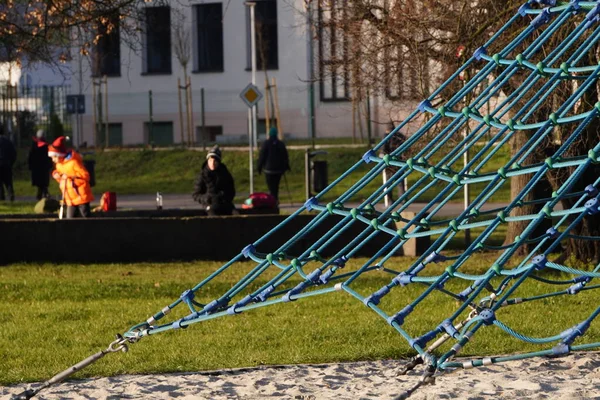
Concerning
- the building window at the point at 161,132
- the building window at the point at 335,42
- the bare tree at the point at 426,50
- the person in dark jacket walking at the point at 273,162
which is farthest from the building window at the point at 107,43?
the building window at the point at 161,132

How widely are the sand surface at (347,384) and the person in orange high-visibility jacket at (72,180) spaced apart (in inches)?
319

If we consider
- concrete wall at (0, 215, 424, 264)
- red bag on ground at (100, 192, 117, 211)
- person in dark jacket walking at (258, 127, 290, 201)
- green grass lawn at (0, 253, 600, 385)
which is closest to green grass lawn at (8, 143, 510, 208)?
person in dark jacket walking at (258, 127, 290, 201)

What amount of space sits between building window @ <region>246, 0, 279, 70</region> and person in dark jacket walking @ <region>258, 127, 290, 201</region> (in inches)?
525

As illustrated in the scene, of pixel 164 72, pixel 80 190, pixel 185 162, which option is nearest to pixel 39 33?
pixel 80 190

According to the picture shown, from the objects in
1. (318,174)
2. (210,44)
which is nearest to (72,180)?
(318,174)

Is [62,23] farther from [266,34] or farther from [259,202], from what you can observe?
[266,34]

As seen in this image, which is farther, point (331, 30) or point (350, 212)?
point (331, 30)

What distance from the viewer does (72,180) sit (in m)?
15.5

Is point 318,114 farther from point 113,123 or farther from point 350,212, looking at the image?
point 350,212

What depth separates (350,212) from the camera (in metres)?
6.52

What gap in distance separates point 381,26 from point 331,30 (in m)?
1.52

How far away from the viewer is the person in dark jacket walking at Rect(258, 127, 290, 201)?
2255 cm

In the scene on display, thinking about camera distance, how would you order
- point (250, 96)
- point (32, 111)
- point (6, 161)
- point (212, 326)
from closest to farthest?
point (212, 326) → point (250, 96) → point (6, 161) → point (32, 111)

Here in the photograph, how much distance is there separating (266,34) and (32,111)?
732cm
